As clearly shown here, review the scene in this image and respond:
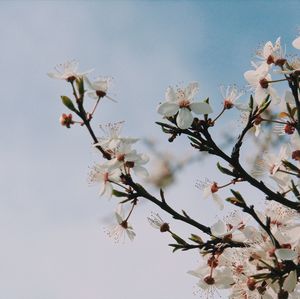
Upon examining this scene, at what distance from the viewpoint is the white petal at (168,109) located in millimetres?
3518

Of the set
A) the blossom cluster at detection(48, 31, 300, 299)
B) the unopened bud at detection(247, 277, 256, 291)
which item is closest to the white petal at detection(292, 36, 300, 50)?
the blossom cluster at detection(48, 31, 300, 299)

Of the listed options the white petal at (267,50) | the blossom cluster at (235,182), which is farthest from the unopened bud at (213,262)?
the white petal at (267,50)

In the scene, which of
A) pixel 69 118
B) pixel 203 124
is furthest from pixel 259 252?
pixel 69 118

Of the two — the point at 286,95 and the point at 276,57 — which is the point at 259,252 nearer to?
the point at 286,95

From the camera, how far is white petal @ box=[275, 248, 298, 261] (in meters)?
3.14

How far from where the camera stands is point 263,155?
3.79 meters

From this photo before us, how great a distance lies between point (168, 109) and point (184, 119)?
110 mm

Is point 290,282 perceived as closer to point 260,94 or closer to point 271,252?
point 271,252

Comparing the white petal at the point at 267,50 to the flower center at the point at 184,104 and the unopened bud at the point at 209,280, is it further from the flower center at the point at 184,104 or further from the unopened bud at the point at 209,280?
the unopened bud at the point at 209,280

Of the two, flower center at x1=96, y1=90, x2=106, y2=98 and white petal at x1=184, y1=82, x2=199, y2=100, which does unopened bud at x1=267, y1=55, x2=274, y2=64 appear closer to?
white petal at x1=184, y1=82, x2=199, y2=100

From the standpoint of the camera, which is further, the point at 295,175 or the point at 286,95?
the point at 286,95

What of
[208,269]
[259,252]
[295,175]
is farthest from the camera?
[208,269]

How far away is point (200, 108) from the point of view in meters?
3.55

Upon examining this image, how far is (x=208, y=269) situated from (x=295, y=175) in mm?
780
